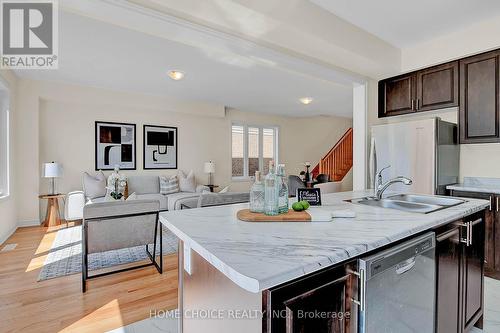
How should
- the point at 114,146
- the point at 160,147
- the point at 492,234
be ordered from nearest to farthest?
the point at 492,234
the point at 114,146
the point at 160,147

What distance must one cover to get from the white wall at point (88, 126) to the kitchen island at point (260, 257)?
462 cm

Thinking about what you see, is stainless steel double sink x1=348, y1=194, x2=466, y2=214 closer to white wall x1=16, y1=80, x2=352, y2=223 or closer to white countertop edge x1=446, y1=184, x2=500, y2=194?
white countertop edge x1=446, y1=184, x2=500, y2=194

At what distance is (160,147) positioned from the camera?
237 inches

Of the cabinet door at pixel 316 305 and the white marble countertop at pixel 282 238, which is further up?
the white marble countertop at pixel 282 238

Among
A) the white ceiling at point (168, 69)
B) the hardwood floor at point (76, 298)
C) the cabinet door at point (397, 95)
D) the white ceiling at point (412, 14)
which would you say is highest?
the white ceiling at point (168, 69)

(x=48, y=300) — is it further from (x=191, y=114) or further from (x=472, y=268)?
(x=191, y=114)

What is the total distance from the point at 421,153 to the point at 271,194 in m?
2.19

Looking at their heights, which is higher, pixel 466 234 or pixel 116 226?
pixel 466 234

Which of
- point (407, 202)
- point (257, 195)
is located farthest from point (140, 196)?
point (407, 202)

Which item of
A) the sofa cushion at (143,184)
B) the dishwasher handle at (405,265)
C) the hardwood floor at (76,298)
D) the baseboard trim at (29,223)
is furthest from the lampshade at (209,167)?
the dishwasher handle at (405,265)

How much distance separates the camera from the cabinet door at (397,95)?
3.21 meters

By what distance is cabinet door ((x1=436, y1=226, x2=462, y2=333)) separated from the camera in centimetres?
138

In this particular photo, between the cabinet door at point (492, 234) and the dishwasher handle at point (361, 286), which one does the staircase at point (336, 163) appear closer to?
the cabinet door at point (492, 234)

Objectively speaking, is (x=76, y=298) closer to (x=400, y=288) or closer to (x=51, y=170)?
(x=400, y=288)
